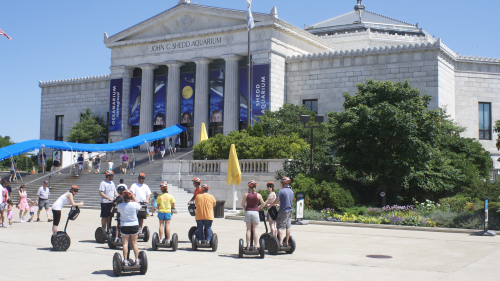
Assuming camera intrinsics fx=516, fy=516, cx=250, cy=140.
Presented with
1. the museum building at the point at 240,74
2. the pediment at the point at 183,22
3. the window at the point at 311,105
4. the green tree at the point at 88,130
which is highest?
the pediment at the point at 183,22

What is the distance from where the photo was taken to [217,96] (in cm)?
4831

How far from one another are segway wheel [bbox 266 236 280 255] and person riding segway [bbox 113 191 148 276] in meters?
3.64

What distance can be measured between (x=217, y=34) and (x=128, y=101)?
12524 mm

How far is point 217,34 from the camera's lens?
47500mm

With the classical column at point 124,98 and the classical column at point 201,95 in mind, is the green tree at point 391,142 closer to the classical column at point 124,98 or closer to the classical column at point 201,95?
the classical column at point 201,95

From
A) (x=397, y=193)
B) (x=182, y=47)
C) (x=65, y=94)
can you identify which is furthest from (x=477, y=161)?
(x=65, y=94)

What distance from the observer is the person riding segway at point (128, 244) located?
34.1ft

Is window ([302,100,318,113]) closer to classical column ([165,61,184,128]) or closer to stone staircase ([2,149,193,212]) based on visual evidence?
stone staircase ([2,149,193,212])

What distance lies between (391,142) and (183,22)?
30.1 meters

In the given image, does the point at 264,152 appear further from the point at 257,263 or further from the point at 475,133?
the point at 475,133

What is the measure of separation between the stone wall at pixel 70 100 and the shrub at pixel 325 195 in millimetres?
38330

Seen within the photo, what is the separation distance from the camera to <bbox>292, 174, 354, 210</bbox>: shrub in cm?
2364

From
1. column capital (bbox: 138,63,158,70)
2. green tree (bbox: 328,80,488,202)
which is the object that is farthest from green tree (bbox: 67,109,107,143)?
green tree (bbox: 328,80,488,202)

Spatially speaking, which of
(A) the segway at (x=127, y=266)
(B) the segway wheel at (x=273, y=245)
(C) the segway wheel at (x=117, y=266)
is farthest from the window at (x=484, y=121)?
(C) the segway wheel at (x=117, y=266)
